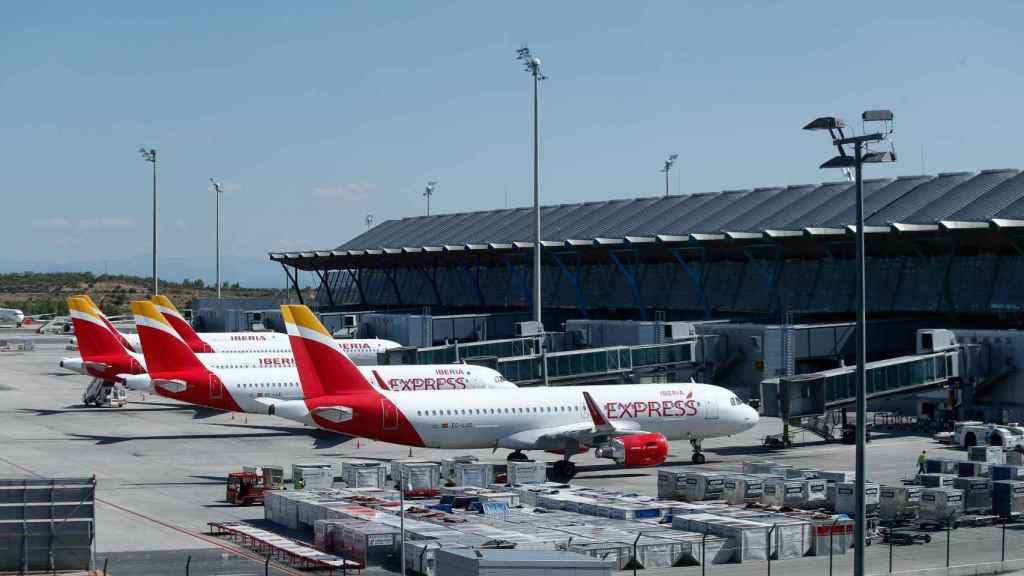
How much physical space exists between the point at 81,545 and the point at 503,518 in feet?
45.5

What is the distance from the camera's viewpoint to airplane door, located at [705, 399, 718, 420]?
6325 cm

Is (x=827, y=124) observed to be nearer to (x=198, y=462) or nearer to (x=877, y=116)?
(x=877, y=116)

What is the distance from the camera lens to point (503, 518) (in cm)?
4450

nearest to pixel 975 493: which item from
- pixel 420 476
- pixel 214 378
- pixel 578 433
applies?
pixel 578 433

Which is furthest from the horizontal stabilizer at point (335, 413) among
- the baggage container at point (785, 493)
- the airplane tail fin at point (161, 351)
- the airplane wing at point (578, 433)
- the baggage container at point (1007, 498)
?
the baggage container at point (1007, 498)

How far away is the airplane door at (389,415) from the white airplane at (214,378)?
10239mm

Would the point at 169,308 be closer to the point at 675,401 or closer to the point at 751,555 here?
the point at 675,401

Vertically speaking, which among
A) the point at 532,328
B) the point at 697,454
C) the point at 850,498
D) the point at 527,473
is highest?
the point at 532,328

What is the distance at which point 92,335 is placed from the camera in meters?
83.4

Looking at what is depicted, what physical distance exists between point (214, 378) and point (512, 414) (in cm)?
1910

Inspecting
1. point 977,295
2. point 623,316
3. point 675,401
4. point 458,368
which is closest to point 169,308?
point 458,368

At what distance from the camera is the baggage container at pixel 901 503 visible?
47938 millimetres

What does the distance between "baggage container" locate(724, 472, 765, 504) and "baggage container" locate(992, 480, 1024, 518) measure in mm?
8486

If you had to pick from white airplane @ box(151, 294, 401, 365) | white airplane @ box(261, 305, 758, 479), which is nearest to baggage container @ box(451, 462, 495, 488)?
white airplane @ box(261, 305, 758, 479)
